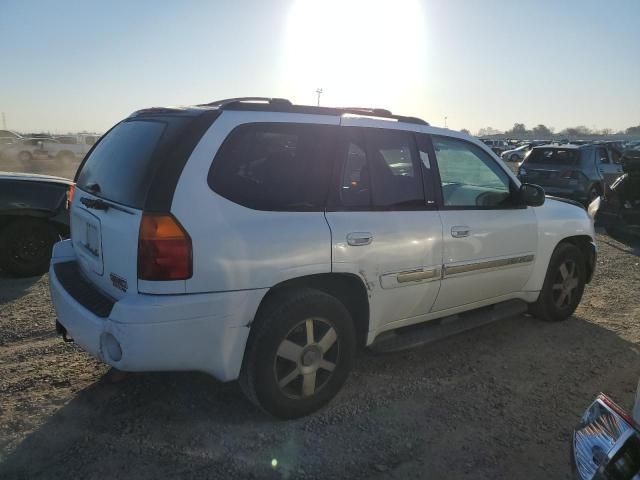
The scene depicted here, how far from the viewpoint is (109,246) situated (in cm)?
273

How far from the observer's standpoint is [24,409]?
309 centimetres

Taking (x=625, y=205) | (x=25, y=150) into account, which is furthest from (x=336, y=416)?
(x=25, y=150)

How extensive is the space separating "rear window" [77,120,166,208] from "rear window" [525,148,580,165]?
1158cm

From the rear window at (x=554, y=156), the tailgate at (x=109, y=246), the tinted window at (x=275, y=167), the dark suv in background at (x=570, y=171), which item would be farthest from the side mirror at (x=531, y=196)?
the rear window at (x=554, y=156)

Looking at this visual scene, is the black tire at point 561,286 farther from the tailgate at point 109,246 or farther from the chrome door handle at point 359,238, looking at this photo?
the tailgate at point 109,246

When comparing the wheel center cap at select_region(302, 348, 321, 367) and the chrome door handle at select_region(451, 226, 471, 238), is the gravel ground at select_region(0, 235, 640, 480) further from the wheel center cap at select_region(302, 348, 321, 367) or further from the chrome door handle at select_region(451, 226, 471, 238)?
the chrome door handle at select_region(451, 226, 471, 238)

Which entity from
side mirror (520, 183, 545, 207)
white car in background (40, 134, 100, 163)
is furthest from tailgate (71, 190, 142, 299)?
white car in background (40, 134, 100, 163)

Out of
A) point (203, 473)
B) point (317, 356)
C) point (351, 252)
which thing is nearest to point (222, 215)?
point (351, 252)

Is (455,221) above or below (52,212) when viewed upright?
above

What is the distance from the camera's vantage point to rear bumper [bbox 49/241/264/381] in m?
2.46

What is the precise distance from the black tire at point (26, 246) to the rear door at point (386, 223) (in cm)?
440

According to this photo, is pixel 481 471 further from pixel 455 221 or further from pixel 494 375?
pixel 455 221

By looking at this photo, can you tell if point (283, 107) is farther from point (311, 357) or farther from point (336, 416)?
point (336, 416)

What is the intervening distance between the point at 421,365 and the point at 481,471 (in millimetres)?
1250
